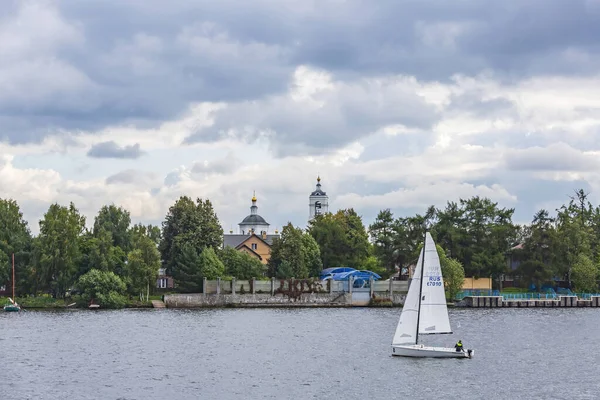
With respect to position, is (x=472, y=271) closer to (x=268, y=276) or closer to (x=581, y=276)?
(x=581, y=276)

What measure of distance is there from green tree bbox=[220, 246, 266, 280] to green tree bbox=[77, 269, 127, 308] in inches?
798

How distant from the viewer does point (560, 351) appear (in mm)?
A: 81125

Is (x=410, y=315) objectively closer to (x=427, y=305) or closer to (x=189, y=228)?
(x=427, y=305)

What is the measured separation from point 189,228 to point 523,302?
54.6 meters

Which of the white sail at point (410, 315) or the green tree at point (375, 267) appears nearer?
the white sail at point (410, 315)

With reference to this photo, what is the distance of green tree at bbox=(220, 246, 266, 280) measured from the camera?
146750 mm

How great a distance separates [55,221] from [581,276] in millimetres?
85375

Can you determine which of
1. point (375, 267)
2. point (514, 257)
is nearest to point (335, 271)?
point (375, 267)

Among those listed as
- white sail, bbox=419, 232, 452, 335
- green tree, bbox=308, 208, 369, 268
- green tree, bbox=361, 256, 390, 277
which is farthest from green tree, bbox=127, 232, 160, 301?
white sail, bbox=419, 232, 452, 335

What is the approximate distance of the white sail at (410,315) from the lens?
68.8m

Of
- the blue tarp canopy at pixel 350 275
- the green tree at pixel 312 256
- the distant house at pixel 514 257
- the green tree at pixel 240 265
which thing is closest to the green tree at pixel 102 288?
the green tree at pixel 240 265

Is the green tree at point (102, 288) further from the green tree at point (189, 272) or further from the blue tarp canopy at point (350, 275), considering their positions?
the blue tarp canopy at point (350, 275)

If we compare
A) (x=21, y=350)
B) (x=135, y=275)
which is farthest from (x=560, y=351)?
(x=135, y=275)

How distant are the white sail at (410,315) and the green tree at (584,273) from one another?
92.8m
